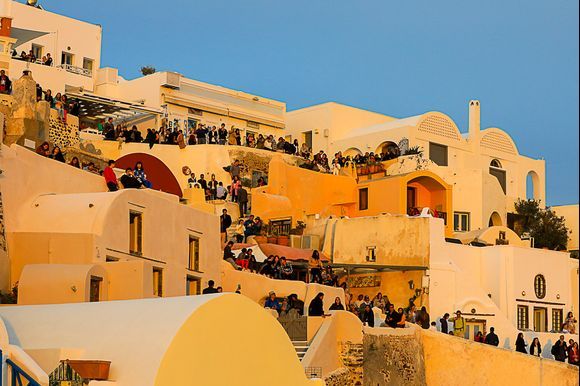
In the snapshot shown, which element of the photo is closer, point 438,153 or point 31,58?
point 31,58

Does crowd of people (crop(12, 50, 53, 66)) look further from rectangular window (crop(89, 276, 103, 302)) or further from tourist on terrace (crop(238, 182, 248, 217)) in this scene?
rectangular window (crop(89, 276, 103, 302))

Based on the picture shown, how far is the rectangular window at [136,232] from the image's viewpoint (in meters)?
28.7

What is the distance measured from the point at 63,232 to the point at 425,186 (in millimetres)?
25003

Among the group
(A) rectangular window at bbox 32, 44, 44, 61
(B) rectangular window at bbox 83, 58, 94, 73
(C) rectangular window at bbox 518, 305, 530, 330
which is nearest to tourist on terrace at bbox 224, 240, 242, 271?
(C) rectangular window at bbox 518, 305, 530, 330

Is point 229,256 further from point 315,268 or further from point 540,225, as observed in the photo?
point 540,225

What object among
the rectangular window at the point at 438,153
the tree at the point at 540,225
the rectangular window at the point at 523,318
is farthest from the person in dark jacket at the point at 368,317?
the tree at the point at 540,225

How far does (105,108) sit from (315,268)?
600 inches

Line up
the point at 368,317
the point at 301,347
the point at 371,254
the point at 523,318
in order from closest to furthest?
the point at 301,347
the point at 368,317
the point at 371,254
the point at 523,318

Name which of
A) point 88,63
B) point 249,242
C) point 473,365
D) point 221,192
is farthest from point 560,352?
point 88,63

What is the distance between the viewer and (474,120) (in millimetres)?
59031

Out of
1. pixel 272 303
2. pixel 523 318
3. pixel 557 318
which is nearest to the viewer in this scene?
pixel 272 303

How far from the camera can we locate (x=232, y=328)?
18938 mm

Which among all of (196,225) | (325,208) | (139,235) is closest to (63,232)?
(139,235)

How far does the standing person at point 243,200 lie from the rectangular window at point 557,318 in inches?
477
